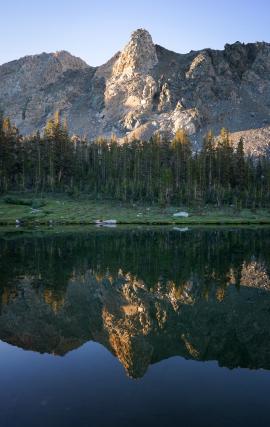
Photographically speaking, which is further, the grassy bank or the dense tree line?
the dense tree line

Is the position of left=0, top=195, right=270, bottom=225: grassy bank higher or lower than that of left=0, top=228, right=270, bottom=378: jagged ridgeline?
higher

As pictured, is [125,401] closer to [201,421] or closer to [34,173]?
[201,421]

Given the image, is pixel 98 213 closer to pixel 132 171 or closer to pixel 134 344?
pixel 132 171

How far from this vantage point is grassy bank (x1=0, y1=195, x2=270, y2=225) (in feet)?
249

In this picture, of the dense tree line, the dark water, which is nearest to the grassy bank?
the dense tree line

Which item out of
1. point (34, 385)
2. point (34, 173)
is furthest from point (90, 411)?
point (34, 173)

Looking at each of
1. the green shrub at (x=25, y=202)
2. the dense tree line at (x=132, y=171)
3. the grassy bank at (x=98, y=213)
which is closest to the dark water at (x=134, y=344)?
the grassy bank at (x=98, y=213)

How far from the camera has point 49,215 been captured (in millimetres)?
78250

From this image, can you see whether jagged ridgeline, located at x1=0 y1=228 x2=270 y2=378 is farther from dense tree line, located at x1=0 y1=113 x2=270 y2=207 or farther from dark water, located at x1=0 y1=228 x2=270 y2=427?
dense tree line, located at x1=0 y1=113 x2=270 y2=207

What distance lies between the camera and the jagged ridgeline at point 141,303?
15.7 meters

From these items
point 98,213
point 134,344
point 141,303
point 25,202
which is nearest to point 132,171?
point 98,213

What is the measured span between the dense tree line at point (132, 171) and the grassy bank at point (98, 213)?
658 cm

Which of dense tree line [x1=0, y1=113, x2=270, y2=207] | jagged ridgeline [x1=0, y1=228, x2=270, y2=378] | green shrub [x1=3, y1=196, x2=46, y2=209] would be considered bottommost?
jagged ridgeline [x1=0, y1=228, x2=270, y2=378]

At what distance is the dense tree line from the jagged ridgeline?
6465cm
